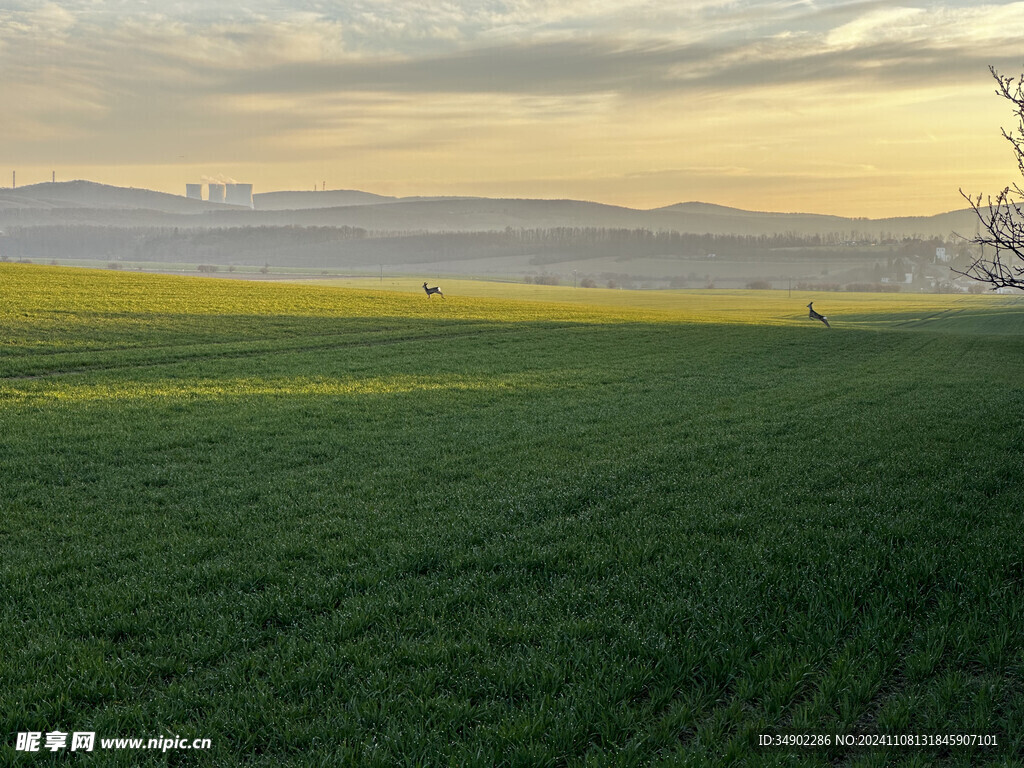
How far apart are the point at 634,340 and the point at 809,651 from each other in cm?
3808

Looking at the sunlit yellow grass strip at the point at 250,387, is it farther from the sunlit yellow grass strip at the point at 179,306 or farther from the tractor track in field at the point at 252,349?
the sunlit yellow grass strip at the point at 179,306

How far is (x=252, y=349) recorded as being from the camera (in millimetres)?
33000

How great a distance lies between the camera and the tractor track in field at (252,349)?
2508 cm

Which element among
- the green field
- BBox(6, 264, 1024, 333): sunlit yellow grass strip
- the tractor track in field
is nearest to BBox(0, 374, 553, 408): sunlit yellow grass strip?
the green field

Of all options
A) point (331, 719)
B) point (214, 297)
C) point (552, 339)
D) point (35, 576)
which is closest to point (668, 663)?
point (331, 719)

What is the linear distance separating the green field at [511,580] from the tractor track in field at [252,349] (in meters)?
5.63

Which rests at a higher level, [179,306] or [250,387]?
[179,306]

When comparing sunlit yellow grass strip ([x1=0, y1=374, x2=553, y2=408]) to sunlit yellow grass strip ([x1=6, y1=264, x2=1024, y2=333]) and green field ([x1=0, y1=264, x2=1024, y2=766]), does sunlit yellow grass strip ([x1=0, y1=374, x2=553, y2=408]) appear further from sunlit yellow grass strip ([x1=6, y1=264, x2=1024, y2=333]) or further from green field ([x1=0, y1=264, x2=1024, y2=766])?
sunlit yellow grass strip ([x1=6, y1=264, x2=1024, y2=333])

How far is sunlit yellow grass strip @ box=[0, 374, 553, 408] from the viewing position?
2028 centimetres

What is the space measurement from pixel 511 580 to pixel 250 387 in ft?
57.5

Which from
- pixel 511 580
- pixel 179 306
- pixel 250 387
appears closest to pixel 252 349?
pixel 250 387

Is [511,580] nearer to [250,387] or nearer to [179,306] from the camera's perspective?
[250,387]

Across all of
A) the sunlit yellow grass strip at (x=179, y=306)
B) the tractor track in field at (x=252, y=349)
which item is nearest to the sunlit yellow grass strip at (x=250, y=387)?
the tractor track in field at (x=252, y=349)

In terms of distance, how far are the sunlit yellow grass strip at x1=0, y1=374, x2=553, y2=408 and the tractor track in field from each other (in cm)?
345
